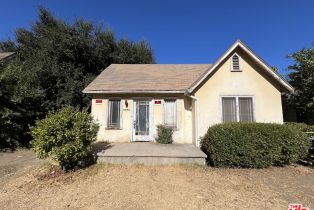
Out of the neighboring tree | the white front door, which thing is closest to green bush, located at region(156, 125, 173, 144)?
the white front door

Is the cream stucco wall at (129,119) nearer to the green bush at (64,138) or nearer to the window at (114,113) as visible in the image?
the window at (114,113)

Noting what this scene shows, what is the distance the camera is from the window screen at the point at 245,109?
9.30 metres

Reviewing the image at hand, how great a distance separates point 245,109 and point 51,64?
50.7 ft

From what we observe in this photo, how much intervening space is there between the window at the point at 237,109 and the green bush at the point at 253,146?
5.76ft

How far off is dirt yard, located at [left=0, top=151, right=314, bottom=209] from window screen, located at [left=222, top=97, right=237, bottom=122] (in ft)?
9.22

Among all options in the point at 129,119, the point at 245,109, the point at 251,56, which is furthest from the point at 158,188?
the point at 251,56

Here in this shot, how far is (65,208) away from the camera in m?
4.36

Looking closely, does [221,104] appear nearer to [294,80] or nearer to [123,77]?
[123,77]


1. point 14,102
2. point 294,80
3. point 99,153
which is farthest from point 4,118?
point 294,80

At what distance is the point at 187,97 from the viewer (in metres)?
10.7

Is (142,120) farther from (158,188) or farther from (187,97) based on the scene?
(158,188)

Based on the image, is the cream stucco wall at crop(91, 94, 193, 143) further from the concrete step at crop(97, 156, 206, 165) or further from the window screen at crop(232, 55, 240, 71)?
the concrete step at crop(97, 156, 206, 165)

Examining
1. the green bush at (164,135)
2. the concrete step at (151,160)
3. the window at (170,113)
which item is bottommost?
the concrete step at (151,160)

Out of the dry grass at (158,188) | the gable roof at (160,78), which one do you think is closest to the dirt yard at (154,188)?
the dry grass at (158,188)
